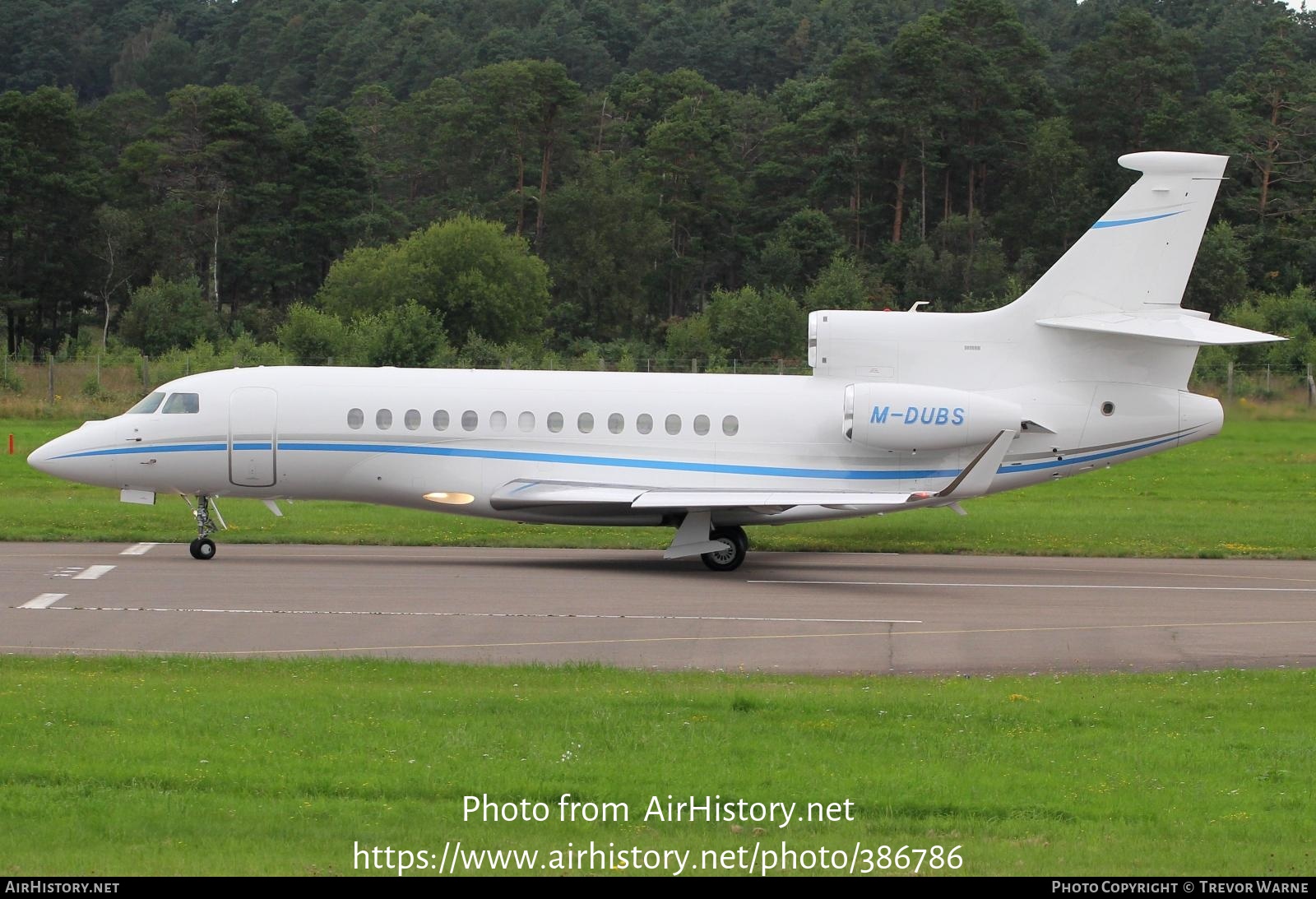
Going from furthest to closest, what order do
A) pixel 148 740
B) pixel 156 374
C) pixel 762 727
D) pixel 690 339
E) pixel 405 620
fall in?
pixel 690 339 → pixel 156 374 → pixel 405 620 → pixel 762 727 → pixel 148 740

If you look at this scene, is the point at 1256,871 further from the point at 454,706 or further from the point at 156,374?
the point at 156,374

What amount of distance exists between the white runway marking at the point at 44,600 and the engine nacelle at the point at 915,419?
38.3 feet

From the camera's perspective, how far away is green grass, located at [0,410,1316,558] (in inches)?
1109

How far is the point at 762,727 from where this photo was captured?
12891 millimetres

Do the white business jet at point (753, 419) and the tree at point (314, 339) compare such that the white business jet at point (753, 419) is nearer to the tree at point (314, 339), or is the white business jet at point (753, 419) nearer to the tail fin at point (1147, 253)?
the tail fin at point (1147, 253)

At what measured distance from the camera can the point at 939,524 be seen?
31.7 m

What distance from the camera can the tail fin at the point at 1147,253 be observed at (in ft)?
82.1

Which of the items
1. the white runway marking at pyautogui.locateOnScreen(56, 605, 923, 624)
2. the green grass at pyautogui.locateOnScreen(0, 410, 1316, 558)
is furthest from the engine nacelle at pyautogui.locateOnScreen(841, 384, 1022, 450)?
the white runway marking at pyautogui.locateOnScreen(56, 605, 923, 624)

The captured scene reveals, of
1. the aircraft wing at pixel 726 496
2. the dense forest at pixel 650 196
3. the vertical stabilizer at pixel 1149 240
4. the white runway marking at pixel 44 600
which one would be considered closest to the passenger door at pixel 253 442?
the aircraft wing at pixel 726 496

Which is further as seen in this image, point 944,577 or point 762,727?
point 944,577

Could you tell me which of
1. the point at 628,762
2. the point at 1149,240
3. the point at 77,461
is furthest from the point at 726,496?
the point at 628,762

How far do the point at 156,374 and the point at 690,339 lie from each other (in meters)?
24.8

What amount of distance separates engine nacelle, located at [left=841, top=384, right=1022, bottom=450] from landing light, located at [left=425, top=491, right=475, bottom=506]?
5.94m

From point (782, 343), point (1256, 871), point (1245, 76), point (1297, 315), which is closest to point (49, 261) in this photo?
point (782, 343)
